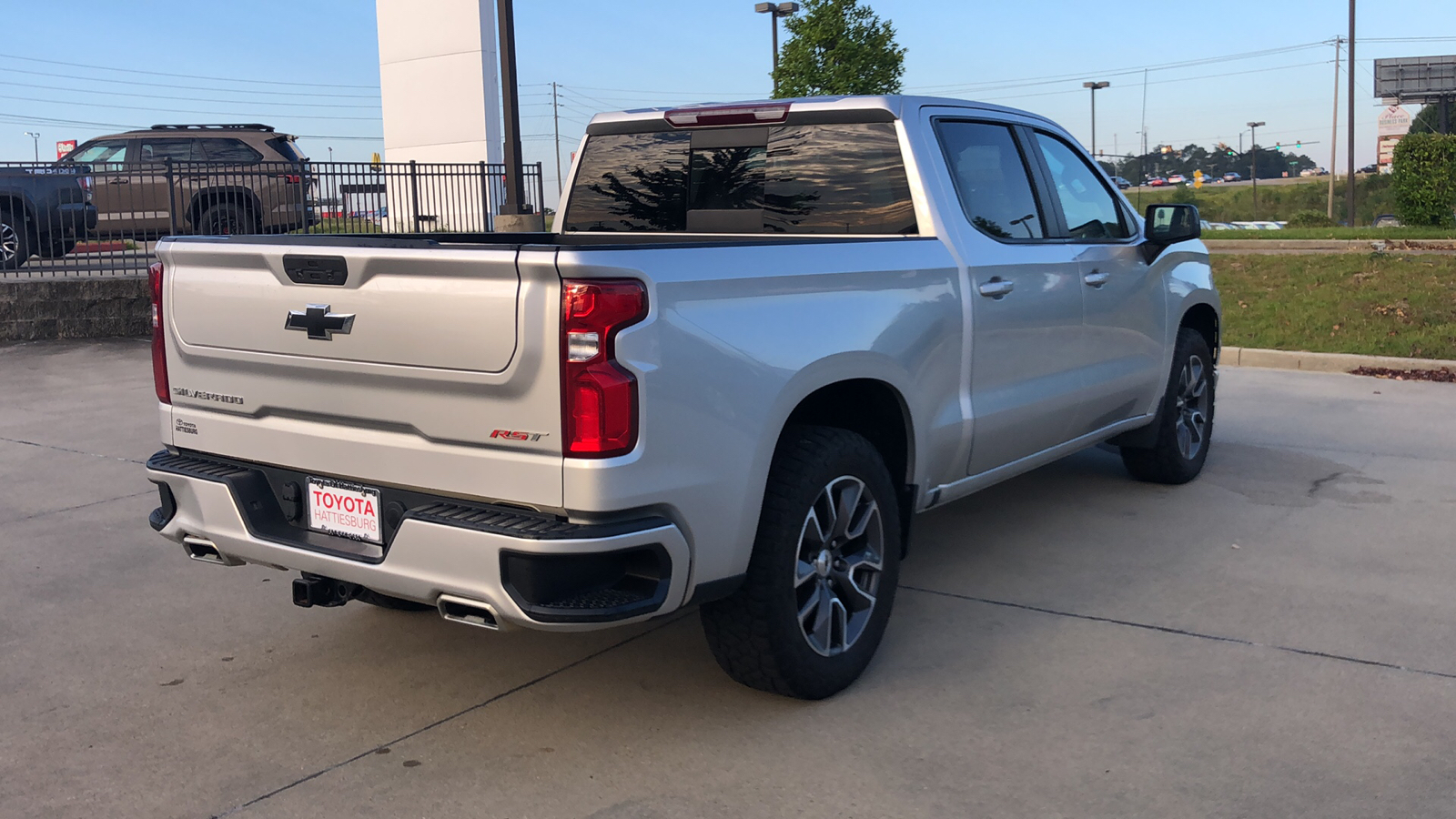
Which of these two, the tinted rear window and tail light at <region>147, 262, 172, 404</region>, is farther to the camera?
the tinted rear window

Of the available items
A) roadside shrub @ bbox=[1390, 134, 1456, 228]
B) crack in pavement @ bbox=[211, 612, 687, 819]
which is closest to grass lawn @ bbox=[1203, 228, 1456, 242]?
roadside shrub @ bbox=[1390, 134, 1456, 228]

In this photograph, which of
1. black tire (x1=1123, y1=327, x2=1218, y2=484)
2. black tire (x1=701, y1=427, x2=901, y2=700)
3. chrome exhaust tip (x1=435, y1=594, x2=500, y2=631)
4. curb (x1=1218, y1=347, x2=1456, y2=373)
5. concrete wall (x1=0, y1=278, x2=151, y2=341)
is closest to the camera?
chrome exhaust tip (x1=435, y1=594, x2=500, y2=631)

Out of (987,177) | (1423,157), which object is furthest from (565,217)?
(1423,157)

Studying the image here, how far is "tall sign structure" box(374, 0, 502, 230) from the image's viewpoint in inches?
986

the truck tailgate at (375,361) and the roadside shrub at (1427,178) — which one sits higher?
the roadside shrub at (1427,178)

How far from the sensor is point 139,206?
14.0 meters

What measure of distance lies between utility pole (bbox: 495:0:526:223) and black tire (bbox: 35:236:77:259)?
493cm

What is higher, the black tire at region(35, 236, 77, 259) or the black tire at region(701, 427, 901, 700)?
the black tire at region(35, 236, 77, 259)

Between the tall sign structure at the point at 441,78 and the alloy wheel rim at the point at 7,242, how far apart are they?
38.0 feet

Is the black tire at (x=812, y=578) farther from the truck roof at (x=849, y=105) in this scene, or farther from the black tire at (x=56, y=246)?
the black tire at (x=56, y=246)

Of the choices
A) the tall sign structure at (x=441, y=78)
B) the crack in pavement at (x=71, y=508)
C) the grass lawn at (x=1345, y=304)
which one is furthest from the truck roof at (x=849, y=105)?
the tall sign structure at (x=441, y=78)

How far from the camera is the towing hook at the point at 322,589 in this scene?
3.69 meters

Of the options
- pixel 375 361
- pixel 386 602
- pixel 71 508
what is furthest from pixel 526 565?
pixel 71 508

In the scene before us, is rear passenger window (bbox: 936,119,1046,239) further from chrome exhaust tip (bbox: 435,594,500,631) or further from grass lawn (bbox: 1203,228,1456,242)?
grass lawn (bbox: 1203,228,1456,242)
